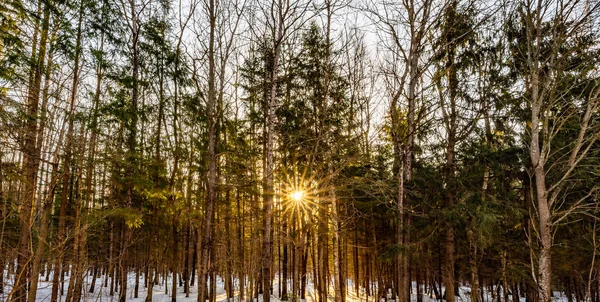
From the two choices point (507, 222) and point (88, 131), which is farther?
point (507, 222)

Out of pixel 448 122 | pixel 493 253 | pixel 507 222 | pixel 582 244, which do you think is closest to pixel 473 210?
pixel 448 122

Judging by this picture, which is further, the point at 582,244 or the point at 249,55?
the point at 249,55

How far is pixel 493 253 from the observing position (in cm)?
1402

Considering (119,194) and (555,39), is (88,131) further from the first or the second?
(555,39)

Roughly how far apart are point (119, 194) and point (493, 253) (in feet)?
53.5

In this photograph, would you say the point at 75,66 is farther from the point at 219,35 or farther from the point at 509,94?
the point at 509,94

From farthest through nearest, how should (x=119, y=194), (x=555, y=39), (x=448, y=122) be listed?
(x=119, y=194) → (x=448, y=122) → (x=555, y=39)

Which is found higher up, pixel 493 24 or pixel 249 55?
pixel 249 55

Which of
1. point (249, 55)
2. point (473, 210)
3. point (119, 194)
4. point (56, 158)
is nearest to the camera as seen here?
point (56, 158)

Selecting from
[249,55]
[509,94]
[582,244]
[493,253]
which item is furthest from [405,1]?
[493,253]

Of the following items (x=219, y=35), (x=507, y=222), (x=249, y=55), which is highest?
(x=249, y=55)

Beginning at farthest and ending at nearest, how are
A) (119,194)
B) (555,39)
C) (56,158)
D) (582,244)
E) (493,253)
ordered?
(493,253) → (119,194) → (582,244) → (56,158) → (555,39)

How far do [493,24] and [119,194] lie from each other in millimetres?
14764

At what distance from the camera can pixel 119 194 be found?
13.0 metres
